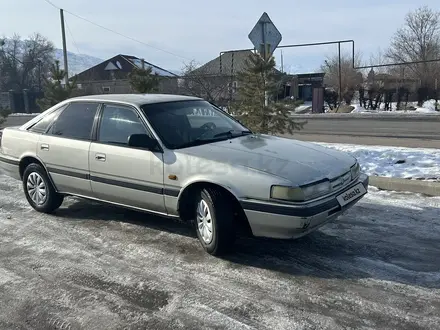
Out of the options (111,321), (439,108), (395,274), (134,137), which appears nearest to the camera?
(111,321)

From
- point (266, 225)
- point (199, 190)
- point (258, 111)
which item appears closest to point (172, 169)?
point (199, 190)

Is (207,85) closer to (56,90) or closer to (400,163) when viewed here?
(56,90)

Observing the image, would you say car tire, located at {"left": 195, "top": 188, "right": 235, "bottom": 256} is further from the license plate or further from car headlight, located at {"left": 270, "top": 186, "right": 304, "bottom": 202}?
the license plate

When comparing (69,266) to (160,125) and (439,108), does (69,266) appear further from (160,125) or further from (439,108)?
(439,108)

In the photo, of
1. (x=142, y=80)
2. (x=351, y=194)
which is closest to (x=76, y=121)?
(x=351, y=194)

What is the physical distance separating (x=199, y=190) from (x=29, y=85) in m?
57.6

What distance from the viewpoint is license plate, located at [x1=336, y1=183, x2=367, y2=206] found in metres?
4.02

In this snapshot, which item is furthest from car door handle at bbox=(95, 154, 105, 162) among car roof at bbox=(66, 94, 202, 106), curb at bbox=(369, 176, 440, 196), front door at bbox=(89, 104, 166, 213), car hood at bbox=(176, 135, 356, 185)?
curb at bbox=(369, 176, 440, 196)

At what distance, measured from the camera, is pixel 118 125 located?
4879 millimetres

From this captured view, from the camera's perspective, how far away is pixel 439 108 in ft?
88.1

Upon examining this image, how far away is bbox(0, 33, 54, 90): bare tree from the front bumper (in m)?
53.5

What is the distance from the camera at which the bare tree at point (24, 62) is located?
→ 54312mm

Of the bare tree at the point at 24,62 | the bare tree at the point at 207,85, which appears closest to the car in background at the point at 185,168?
the bare tree at the point at 207,85

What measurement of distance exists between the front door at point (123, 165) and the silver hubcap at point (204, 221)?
0.44 metres
